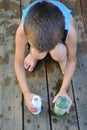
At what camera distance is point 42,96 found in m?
1.61

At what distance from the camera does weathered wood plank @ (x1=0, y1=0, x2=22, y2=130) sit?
1526 millimetres

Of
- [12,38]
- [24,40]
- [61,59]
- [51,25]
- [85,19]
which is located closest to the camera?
[51,25]

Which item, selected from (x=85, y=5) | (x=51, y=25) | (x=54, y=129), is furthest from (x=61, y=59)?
(x=85, y=5)

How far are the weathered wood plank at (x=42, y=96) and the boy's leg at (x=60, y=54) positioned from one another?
117mm

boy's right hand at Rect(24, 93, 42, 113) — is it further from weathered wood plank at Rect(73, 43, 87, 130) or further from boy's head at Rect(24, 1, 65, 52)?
boy's head at Rect(24, 1, 65, 52)

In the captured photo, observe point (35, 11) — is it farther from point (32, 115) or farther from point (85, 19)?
point (85, 19)

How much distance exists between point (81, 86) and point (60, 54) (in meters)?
0.23

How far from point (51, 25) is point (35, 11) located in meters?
0.08

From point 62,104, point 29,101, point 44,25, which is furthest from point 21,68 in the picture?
point 44,25

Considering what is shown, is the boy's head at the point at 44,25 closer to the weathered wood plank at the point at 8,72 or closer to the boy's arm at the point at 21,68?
the boy's arm at the point at 21,68

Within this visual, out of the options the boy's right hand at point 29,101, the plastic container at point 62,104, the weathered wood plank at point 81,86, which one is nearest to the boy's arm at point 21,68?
the boy's right hand at point 29,101

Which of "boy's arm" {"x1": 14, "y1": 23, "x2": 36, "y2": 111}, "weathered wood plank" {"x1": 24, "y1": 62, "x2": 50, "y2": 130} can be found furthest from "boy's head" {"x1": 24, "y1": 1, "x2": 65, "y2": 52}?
"weathered wood plank" {"x1": 24, "y1": 62, "x2": 50, "y2": 130}

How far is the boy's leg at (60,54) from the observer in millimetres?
1495

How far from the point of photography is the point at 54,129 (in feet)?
4.90
